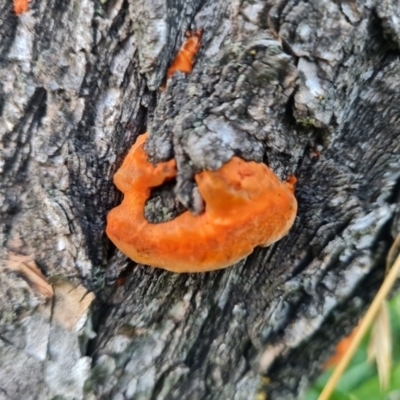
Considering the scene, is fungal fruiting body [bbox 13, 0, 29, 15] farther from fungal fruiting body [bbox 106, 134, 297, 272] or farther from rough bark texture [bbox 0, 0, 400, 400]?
fungal fruiting body [bbox 106, 134, 297, 272]

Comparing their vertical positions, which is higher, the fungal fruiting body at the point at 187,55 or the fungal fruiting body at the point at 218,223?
the fungal fruiting body at the point at 187,55

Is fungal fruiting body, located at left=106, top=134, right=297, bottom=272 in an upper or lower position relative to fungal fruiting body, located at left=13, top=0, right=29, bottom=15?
lower

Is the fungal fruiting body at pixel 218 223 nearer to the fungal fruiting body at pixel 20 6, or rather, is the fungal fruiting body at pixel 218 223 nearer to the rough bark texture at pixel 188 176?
the rough bark texture at pixel 188 176

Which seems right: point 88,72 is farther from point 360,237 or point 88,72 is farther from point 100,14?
point 360,237

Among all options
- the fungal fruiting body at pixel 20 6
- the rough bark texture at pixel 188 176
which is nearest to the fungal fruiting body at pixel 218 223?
the rough bark texture at pixel 188 176

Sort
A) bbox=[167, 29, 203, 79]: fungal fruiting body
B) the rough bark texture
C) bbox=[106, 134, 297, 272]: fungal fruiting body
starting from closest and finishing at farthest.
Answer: bbox=[106, 134, 297, 272]: fungal fruiting body
the rough bark texture
bbox=[167, 29, 203, 79]: fungal fruiting body

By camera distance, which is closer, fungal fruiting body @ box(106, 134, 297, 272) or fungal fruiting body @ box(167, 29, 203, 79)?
fungal fruiting body @ box(106, 134, 297, 272)

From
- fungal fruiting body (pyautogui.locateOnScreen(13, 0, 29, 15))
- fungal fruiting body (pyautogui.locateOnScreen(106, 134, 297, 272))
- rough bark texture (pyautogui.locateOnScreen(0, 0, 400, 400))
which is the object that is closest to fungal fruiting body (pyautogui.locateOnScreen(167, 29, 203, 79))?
rough bark texture (pyautogui.locateOnScreen(0, 0, 400, 400))
